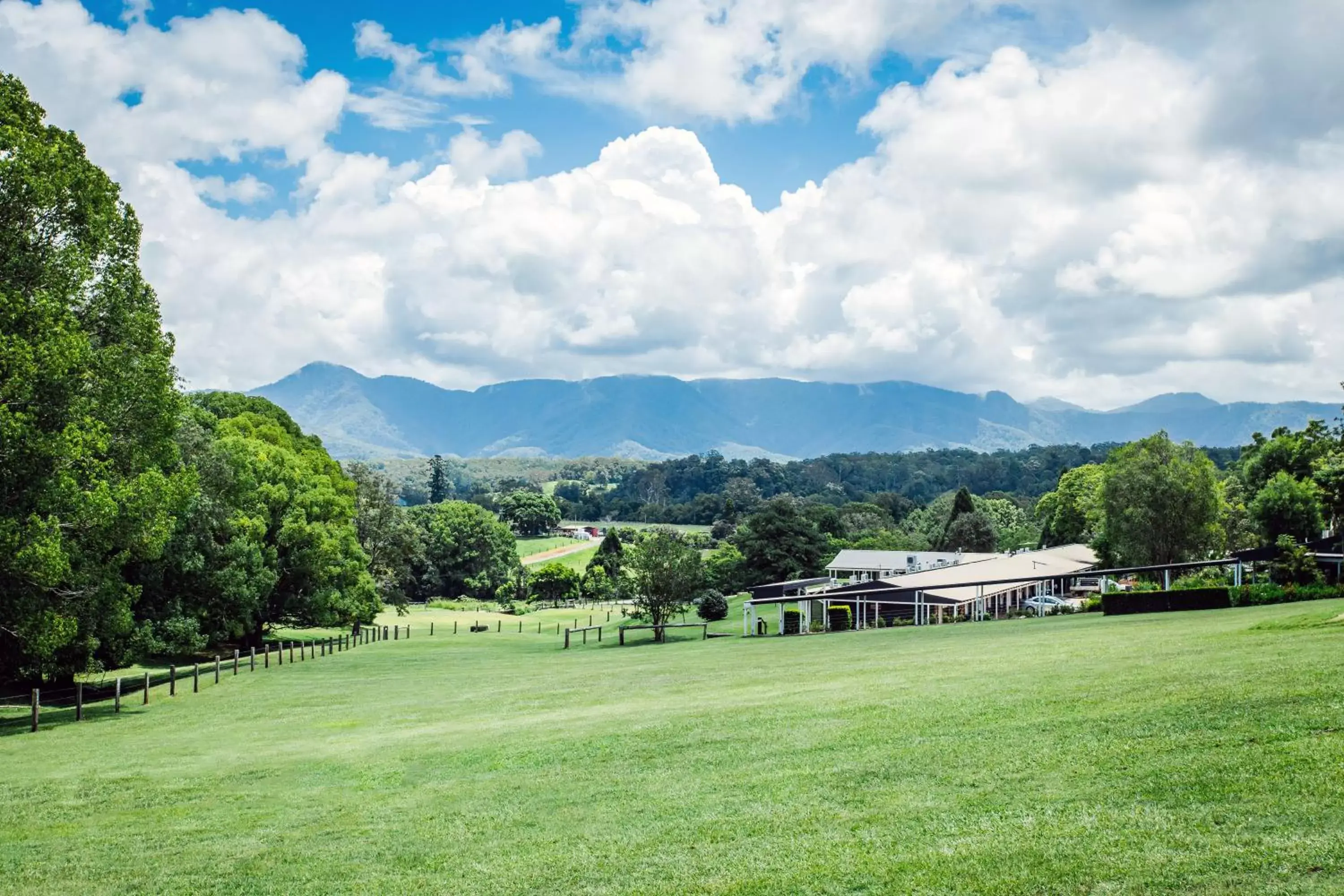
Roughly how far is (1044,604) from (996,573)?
10.2m

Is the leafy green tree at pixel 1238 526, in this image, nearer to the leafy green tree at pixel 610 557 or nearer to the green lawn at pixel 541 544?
the leafy green tree at pixel 610 557

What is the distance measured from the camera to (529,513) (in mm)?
185875

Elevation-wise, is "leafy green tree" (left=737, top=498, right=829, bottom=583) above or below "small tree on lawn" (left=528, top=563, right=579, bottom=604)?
above

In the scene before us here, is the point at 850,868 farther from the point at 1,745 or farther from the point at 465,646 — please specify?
the point at 465,646

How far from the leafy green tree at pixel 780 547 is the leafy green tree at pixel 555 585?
89.3 feet

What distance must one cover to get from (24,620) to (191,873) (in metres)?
17.0

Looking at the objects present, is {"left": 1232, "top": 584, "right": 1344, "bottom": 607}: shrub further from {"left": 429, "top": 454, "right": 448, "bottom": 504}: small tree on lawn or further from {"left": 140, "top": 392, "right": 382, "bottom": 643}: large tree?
{"left": 429, "top": 454, "right": 448, "bottom": 504}: small tree on lawn

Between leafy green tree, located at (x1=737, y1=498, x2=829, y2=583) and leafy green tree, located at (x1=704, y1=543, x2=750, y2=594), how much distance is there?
1.24 meters

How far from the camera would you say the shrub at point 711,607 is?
228 feet

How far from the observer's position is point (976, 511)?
414 ft

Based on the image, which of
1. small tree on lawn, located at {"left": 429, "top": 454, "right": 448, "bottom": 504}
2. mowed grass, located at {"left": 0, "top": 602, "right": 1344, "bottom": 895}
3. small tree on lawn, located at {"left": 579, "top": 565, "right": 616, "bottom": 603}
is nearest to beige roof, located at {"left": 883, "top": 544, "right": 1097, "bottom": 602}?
mowed grass, located at {"left": 0, "top": 602, "right": 1344, "bottom": 895}

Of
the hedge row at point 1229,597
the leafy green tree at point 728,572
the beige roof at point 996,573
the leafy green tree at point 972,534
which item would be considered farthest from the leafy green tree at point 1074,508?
the hedge row at point 1229,597

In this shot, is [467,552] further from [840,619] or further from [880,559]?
[840,619]

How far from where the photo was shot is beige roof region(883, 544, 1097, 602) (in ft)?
181
